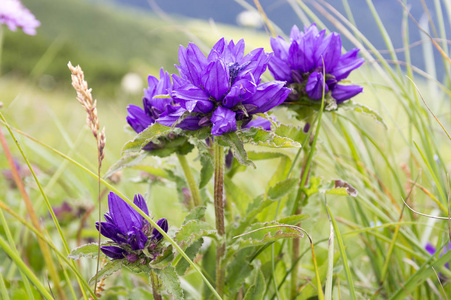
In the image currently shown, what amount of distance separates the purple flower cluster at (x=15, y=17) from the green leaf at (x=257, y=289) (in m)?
1.26

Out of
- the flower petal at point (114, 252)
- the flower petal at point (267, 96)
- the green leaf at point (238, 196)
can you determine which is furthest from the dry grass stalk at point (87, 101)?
the green leaf at point (238, 196)

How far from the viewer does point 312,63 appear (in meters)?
1.08

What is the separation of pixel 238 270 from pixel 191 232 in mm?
238

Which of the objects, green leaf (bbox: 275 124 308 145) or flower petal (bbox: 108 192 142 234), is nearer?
flower petal (bbox: 108 192 142 234)

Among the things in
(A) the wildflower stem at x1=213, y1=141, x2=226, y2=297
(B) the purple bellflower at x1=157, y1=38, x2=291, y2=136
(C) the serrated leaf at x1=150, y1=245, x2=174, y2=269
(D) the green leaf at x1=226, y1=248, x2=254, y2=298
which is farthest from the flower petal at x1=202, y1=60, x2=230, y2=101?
(D) the green leaf at x1=226, y1=248, x2=254, y2=298

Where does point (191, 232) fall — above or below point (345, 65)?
below

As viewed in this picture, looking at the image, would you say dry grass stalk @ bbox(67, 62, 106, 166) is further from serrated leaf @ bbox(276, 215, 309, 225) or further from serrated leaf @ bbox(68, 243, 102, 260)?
serrated leaf @ bbox(276, 215, 309, 225)

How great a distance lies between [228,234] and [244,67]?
0.42 meters

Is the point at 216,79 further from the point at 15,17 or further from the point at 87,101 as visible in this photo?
the point at 15,17

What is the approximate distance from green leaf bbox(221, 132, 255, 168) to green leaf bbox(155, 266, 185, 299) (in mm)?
253

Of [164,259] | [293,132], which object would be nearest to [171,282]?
[164,259]

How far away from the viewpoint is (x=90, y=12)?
39281mm

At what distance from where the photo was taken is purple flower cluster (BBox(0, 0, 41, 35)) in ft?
5.55

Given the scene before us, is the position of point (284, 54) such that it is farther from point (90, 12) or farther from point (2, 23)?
point (90, 12)
